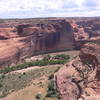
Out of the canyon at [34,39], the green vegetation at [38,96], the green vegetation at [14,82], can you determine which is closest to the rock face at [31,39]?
the canyon at [34,39]

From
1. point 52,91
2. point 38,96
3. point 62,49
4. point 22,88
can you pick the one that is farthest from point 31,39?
point 52,91

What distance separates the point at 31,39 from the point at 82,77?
2344 inches

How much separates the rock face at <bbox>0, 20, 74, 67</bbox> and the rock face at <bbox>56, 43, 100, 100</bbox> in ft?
124

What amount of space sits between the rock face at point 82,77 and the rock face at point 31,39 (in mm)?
37853

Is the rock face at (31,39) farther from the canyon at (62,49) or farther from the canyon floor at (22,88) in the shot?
the canyon floor at (22,88)

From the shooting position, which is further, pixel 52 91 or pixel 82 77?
pixel 52 91

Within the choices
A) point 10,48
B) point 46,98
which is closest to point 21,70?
point 10,48

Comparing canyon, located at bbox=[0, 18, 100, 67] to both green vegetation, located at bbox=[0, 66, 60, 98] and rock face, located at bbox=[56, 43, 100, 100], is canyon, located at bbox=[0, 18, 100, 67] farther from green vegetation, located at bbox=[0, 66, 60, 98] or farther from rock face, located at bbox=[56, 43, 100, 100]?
rock face, located at bbox=[56, 43, 100, 100]

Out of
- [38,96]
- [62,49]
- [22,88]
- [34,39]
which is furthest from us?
[62,49]

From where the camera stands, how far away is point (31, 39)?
9231 cm

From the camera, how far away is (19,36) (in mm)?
89688

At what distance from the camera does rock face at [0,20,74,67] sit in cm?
7944

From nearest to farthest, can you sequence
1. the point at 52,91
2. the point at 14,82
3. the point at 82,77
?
the point at 82,77, the point at 52,91, the point at 14,82

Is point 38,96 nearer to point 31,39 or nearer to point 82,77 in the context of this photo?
point 82,77
